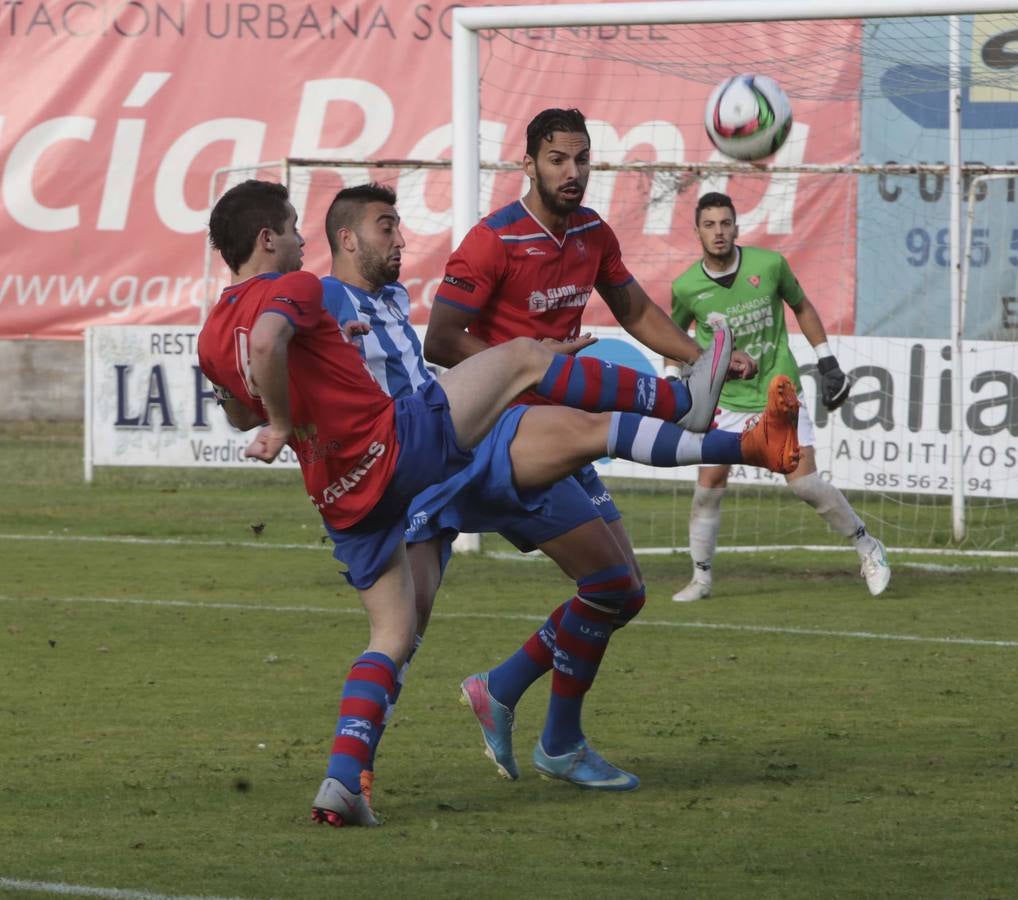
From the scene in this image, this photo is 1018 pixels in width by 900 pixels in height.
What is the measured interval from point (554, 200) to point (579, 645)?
58.4 inches

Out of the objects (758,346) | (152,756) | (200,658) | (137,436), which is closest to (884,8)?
(758,346)

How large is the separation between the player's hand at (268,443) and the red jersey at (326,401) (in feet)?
0.57

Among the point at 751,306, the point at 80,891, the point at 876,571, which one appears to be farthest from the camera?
the point at 751,306

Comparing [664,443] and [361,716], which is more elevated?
[664,443]

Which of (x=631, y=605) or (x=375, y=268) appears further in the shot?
(x=631, y=605)

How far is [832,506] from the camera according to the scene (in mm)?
10844

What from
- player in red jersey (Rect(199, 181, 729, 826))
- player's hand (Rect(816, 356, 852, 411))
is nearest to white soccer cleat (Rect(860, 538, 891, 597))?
player's hand (Rect(816, 356, 852, 411))

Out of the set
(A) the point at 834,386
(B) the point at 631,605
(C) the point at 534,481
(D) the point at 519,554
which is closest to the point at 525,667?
(B) the point at 631,605

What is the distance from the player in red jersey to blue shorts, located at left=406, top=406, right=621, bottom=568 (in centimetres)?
36

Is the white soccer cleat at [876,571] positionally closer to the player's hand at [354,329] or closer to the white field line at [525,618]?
the white field line at [525,618]

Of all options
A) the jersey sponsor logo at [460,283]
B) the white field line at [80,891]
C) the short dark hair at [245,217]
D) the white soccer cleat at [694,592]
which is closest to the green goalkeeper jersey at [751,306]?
the white soccer cleat at [694,592]

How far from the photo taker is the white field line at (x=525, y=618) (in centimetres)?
935

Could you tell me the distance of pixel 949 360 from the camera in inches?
561

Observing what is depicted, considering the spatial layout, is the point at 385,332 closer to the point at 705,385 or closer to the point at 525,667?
the point at 705,385
